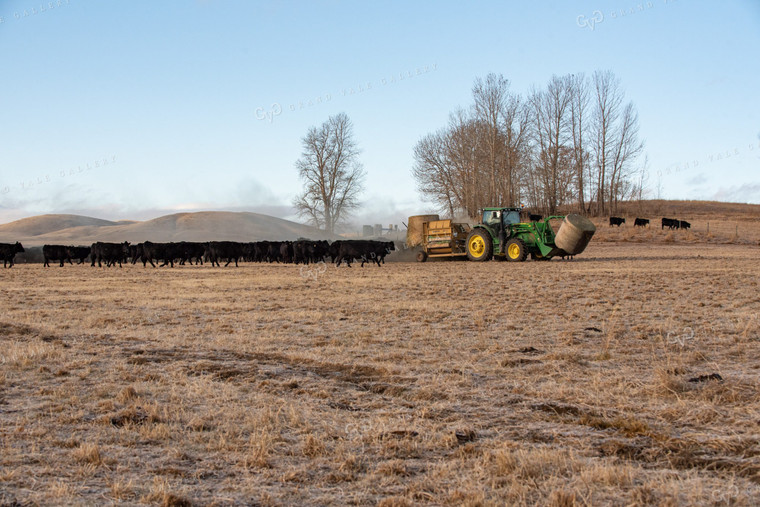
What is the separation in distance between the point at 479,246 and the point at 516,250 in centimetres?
174

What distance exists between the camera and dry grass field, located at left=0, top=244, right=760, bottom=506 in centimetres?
365

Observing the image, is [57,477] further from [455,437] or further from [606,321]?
[606,321]

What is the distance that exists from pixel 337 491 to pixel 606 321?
730cm

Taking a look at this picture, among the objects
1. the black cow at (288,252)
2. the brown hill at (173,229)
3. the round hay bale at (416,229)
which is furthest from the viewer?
the brown hill at (173,229)

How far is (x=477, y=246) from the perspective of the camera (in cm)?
2775

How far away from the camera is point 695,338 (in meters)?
8.27

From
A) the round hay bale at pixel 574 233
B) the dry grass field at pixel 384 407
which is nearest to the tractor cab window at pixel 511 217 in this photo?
the round hay bale at pixel 574 233

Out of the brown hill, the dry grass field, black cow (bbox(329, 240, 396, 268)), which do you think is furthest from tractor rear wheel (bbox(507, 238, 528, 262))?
the brown hill

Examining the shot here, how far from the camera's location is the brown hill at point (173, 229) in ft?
229

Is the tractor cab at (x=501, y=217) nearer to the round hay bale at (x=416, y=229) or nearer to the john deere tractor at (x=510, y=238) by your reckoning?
the john deere tractor at (x=510, y=238)

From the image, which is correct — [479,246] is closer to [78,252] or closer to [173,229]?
[78,252]

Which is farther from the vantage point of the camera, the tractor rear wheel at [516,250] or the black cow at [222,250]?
the black cow at [222,250]

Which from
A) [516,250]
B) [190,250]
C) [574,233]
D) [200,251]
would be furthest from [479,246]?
[190,250]

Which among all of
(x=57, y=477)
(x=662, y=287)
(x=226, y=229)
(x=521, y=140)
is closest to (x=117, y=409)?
(x=57, y=477)
